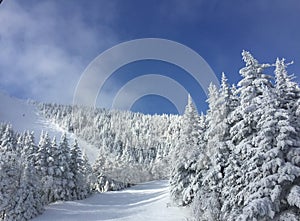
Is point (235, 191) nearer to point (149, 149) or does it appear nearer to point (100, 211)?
point (100, 211)

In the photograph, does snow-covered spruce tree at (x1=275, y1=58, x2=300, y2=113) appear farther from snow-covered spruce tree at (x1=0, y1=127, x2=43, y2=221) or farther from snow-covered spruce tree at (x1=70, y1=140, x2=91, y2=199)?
snow-covered spruce tree at (x1=70, y1=140, x2=91, y2=199)

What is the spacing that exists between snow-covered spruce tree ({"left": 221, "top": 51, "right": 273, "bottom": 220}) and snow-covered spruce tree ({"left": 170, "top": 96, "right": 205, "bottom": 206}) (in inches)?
458

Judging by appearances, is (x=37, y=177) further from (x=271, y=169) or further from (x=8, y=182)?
(x=271, y=169)

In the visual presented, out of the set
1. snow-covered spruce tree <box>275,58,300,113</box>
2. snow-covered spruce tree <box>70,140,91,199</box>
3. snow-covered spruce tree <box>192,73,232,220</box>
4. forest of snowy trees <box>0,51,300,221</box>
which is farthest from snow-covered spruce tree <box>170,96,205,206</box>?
snow-covered spruce tree <box>70,140,91,199</box>

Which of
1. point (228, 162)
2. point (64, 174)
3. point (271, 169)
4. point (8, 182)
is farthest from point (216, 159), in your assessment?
point (64, 174)

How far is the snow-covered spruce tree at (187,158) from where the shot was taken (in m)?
36.8

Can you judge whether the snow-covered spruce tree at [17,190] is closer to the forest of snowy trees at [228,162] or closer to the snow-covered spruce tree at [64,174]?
the forest of snowy trees at [228,162]

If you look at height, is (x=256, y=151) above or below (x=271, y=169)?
above

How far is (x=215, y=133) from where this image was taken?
30.0 m

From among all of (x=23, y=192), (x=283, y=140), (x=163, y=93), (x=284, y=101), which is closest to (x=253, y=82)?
(x=284, y=101)

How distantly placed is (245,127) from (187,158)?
48.7 ft

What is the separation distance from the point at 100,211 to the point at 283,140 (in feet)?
114

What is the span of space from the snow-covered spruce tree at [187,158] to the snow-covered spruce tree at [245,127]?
11642 millimetres

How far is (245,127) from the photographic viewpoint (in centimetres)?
2373
